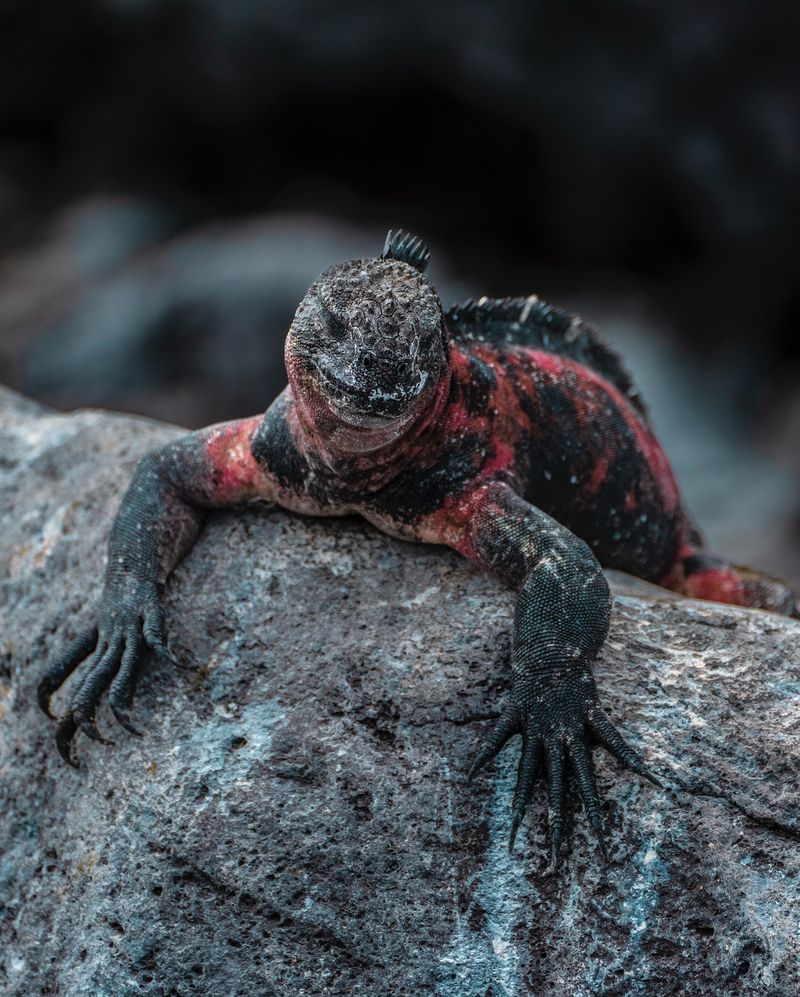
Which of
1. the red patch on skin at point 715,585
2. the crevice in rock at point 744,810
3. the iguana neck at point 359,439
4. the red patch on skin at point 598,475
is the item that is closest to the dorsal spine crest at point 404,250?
the iguana neck at point 359,439

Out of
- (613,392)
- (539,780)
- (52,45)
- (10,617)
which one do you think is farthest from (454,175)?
(539,780)

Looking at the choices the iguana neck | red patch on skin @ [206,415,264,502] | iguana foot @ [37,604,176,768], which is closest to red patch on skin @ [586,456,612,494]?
the iguana neck

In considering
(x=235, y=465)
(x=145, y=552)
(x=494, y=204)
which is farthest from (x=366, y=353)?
(x=494, y=204)

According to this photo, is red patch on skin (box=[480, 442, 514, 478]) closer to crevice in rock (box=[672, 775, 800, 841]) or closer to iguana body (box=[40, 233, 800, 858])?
iguana body (box=[40, 233, 800, 858])

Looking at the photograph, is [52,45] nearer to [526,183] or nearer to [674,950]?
[526,183]

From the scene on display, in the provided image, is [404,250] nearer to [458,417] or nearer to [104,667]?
[458,417]

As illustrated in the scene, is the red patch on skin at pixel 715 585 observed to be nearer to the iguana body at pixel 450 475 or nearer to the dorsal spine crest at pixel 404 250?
the iguana body at pixel 450 475
